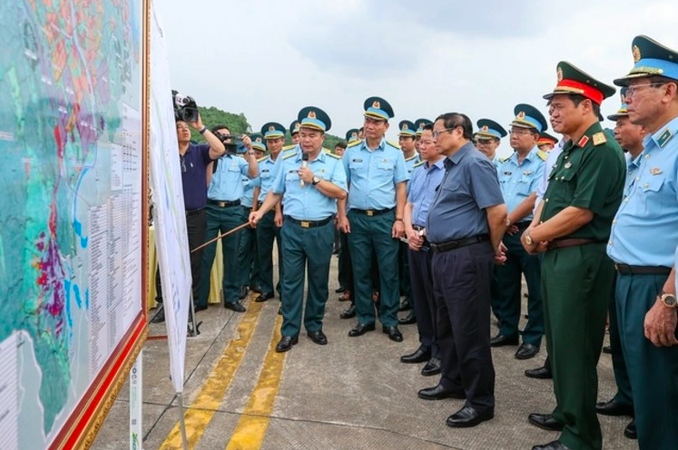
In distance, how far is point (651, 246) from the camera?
7.14ft

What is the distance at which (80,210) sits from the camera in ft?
3.56

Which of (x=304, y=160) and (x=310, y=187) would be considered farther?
(x=304, y=160)

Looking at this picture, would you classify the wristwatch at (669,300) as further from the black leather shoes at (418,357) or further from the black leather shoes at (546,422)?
the black leather shoes at (418,357)

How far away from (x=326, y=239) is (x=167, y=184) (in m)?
2.71

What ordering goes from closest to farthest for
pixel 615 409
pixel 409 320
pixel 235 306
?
1. pixel 615 409
2. pixel 409 320
3. pixel 235 306

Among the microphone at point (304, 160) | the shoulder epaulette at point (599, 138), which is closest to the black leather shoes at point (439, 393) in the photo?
the shoulder epaulette at point (599, 138)

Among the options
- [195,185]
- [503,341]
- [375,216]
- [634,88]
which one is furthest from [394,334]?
[634,88]

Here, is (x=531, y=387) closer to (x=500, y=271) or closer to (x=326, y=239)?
(x=500, y=271)

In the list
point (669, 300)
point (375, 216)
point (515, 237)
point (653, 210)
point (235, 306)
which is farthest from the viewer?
point (235, 306)

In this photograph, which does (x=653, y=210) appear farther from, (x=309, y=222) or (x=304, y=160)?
(x=304, y=160)

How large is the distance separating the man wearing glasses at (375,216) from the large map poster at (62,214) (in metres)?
3.48

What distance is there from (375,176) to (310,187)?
0.75 meters

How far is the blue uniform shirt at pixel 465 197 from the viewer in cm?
304

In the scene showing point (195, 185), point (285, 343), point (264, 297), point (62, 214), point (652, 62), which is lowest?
point (264, 297)
